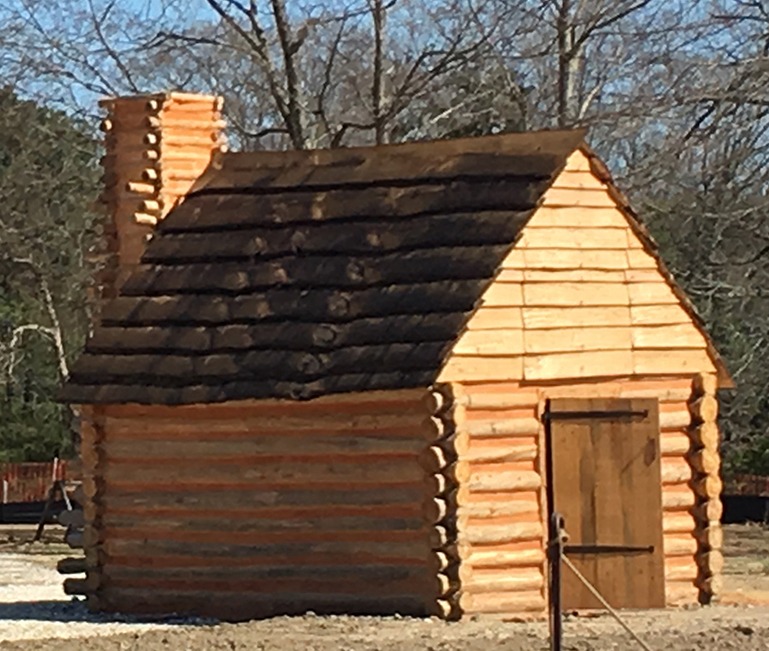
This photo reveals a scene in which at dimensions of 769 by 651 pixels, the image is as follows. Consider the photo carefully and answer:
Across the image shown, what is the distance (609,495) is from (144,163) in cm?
563

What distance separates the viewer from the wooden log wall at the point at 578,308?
17109 millimetres

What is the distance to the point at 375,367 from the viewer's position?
55.5 ft

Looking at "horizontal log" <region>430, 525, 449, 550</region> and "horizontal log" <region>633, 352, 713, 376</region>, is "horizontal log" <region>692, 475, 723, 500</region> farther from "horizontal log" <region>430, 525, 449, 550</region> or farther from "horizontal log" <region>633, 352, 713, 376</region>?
"horizontal log" <region>430, 525, 449, 550</region>

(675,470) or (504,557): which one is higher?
(675,470)

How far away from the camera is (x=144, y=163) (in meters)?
19.2

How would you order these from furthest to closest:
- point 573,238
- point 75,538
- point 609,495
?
point 75,538 < point 573,238 < point 609,495

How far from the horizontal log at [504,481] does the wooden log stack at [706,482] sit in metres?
1.74

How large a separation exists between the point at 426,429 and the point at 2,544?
19.6 meters

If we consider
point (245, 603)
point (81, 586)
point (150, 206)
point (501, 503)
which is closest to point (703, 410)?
point (501, 503)

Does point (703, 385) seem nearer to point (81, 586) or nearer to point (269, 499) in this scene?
point (269, 499)

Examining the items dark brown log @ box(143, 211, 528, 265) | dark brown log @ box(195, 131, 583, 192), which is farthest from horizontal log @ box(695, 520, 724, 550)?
dark brown log @ box(195, 131, 583, 192)

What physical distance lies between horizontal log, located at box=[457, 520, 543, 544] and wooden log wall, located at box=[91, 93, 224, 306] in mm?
4484

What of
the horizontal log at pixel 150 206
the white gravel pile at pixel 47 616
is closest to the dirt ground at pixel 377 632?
the white gravel pile at pixel 47 616

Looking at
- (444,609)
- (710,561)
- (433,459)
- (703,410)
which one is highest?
(703,410)
